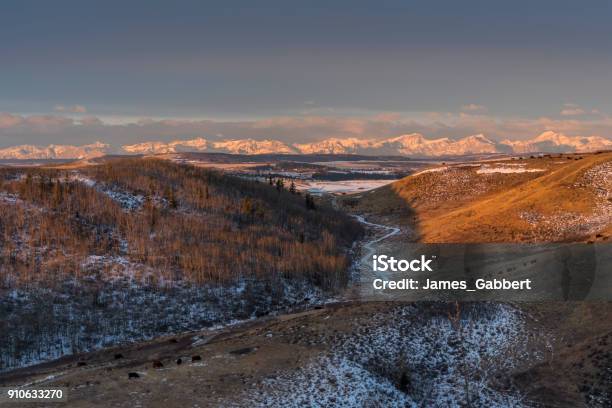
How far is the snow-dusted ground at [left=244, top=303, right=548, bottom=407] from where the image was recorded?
99.0 ft

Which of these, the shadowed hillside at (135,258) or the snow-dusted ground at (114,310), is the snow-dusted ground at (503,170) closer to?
the shadowed hillside at (135,258)

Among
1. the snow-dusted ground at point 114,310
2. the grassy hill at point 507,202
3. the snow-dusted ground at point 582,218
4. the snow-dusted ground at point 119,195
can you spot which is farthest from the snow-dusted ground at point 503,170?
the snow-dusted ground at point 119,195

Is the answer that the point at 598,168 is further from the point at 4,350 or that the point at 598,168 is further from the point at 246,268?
the point at 4,350

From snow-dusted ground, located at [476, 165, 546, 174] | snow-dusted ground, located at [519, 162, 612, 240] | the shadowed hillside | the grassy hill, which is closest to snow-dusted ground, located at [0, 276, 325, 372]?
the shadowed hillside

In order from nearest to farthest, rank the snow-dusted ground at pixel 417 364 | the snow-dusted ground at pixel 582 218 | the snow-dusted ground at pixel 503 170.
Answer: the snow-dusted ground at pixel 417 364, the snow-dusted ground at pixel 582 218, the snow-dusted ground at pixel 503 170

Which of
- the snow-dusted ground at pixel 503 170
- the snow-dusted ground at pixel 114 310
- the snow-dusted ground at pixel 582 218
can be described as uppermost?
the snow-dusted ground at pixel 503 170

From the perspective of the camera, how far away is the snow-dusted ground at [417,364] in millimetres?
30188

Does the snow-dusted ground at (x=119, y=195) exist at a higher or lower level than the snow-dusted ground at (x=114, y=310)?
higher

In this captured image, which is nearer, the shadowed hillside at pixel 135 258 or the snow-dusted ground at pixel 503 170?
the shadowed hillside at pixel 135 258

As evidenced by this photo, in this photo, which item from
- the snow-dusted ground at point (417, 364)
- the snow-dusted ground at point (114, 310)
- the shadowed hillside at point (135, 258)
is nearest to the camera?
the snow-dusted ground at point (417, 364)

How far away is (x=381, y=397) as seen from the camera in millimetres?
30609

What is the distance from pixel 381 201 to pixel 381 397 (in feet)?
350

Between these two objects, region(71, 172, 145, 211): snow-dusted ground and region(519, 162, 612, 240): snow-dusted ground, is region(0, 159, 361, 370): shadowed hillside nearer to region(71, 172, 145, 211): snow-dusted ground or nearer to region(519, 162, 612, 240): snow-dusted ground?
region(71, 172, 145, 211): snow-dusted ground

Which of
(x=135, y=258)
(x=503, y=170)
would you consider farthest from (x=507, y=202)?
(x=135, y=258)
